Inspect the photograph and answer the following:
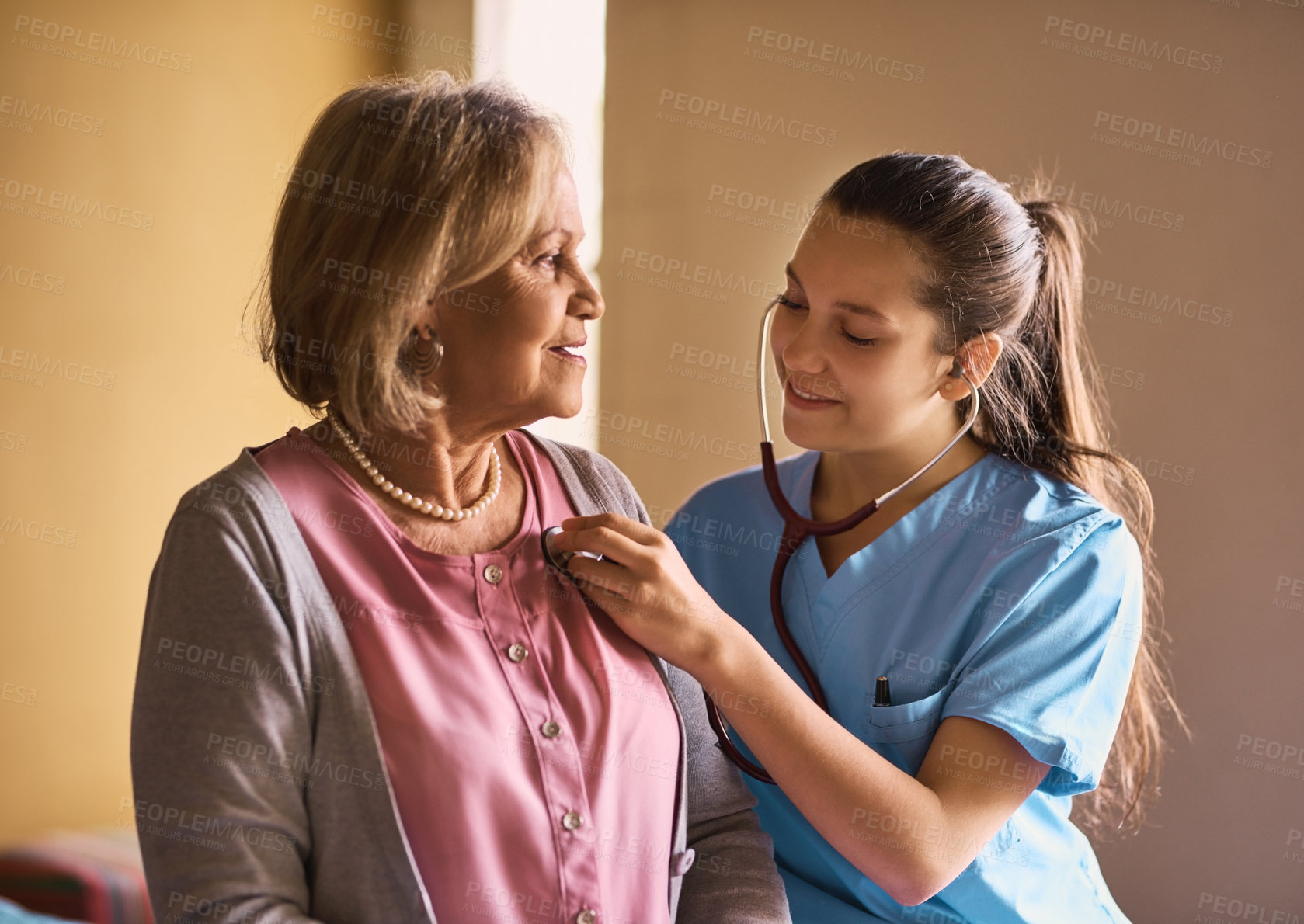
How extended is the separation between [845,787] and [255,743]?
65cm

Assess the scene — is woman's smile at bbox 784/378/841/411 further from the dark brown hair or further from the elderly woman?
the elderly woman

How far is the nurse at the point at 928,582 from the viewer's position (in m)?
1.17

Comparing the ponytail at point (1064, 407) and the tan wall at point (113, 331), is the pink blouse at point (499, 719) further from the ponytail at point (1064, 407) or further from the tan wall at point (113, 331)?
the tan wall at point (113, 331)

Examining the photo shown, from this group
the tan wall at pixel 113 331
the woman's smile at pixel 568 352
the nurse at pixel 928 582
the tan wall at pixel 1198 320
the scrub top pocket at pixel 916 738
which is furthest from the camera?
the tan wall at pixel 113 331

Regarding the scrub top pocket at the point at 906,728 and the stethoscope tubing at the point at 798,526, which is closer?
the scrub top pocket at the point at 906,728

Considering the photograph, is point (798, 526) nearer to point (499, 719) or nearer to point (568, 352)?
point (568, 352)

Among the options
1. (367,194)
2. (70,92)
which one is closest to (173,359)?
(70,92)

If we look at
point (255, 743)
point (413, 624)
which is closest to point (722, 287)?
point (413, 624)

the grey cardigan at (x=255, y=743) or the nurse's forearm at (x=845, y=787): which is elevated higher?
the grey cardigan at (x=255, y=743)

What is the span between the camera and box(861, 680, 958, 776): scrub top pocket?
1.31 m

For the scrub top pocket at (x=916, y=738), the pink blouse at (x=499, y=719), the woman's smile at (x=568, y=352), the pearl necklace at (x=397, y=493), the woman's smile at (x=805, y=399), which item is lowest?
the scrub top pocket at (x=916, y=738)

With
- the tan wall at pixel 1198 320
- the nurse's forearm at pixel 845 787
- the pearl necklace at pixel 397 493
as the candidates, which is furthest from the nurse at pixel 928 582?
the tan wall at pixel 1198 320

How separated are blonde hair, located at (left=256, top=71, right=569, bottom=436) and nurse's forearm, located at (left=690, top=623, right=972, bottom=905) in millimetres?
464

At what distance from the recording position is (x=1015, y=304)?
149 cm
